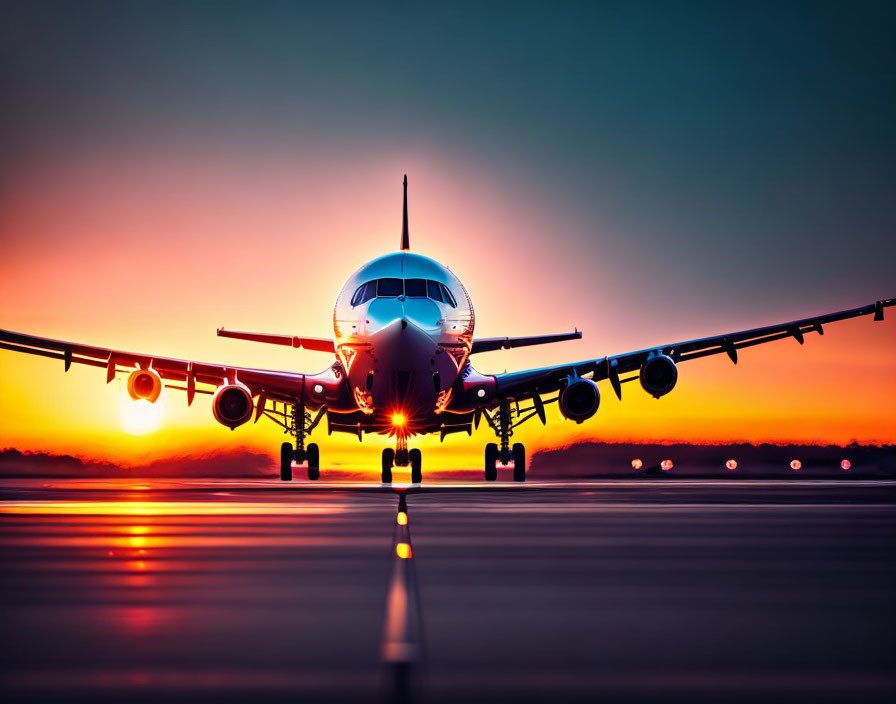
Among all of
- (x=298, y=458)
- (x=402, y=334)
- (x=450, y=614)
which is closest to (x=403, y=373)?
(x=402, y=334)

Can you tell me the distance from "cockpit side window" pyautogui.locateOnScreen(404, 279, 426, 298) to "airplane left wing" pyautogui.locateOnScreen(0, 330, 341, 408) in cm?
570

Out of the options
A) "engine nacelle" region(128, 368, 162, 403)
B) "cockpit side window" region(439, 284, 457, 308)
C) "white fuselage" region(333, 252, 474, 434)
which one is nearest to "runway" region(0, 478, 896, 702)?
"white fuselage" region(333, 252, 474, 434)

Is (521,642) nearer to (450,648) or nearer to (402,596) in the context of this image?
(450,648)

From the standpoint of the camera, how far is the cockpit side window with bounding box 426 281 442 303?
3478 cm

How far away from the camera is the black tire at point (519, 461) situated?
143 ft

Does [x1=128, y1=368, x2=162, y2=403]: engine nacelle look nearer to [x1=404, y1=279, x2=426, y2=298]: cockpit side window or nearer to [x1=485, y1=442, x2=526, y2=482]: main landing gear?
[x1=404, y1=279, x2=426, y2=298]: cockpit side window

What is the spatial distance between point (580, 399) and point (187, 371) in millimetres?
13630

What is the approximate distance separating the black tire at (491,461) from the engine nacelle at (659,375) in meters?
7.55

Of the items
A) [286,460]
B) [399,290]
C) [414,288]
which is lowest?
[286,460]

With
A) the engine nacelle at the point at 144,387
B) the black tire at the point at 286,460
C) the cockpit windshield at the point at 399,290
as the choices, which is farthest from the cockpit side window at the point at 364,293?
the black tire at the point at 286,460

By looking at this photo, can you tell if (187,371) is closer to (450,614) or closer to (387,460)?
(387,460)

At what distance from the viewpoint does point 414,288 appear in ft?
113

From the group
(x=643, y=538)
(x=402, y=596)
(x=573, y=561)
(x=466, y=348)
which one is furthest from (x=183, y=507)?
(x=466, y=348)

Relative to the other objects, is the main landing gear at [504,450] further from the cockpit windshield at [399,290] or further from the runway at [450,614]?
the runway at [450,614]
